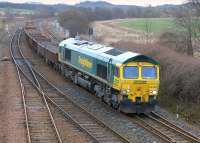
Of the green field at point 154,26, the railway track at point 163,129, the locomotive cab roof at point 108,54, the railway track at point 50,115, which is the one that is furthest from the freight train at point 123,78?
the green field at point 154,26

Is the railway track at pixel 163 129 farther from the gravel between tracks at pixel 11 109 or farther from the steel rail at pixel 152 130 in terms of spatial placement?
the gravel between tracks at pixel 11 109

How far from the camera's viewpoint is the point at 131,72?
25062 millimetres

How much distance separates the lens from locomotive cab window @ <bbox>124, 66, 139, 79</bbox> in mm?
24934

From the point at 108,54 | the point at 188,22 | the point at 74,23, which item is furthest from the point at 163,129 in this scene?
the point at 74,23

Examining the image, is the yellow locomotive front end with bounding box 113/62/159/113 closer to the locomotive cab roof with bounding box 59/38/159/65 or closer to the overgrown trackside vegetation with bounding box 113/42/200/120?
the locomotive cab roof with bounding box 59/38/159/65

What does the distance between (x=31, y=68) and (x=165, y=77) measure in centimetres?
1657

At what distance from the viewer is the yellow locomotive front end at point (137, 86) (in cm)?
2472

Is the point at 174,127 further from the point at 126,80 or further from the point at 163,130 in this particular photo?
the point at 126,80

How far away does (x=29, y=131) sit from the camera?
2125 cm

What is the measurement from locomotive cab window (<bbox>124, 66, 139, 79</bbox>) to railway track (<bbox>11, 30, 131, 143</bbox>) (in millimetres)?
2671

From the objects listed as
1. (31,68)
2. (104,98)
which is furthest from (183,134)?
(31,68)

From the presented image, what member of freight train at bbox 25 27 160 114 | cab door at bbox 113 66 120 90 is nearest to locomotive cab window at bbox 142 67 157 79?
freight train at bbox 25 27 160 114

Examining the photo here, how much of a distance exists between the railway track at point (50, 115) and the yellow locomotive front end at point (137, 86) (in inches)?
75.9

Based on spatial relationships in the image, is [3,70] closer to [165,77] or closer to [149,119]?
[165,77]
